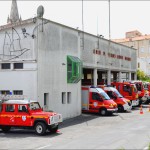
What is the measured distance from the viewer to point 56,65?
84.6ft

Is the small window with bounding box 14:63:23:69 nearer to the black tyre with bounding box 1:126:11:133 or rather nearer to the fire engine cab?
the fire engine cab

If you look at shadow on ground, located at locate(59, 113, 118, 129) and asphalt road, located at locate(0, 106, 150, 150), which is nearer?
asphalt road, located at locate(0, 106, 150, 150)

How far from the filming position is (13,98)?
789 inches

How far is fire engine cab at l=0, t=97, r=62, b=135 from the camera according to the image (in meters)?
18.5

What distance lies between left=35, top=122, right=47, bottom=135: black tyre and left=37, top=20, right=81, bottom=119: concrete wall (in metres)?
4.89

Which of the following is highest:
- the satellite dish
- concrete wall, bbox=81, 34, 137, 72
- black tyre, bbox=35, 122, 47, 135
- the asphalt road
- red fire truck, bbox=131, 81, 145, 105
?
the satellite dish

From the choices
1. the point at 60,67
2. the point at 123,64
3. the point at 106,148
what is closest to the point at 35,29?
the point at 60,67

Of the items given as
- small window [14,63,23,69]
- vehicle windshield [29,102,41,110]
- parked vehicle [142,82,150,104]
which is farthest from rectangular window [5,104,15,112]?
parked vehicle [142,82,150,104]

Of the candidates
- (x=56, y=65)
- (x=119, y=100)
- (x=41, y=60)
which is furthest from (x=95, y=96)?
(x=41, y=60)

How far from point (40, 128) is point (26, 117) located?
1.05 meters

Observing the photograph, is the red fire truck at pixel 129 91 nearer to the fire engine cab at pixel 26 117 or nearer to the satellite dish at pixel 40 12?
the satellite dish at pixel 40 12

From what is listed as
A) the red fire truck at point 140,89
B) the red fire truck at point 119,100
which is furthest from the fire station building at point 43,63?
the red fire truck at point 140,89

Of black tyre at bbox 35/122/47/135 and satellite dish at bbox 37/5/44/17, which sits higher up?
satellite dish at bbox 37/5/44/17

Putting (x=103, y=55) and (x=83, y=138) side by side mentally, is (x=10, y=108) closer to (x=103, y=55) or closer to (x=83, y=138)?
(x=83, y=138)
